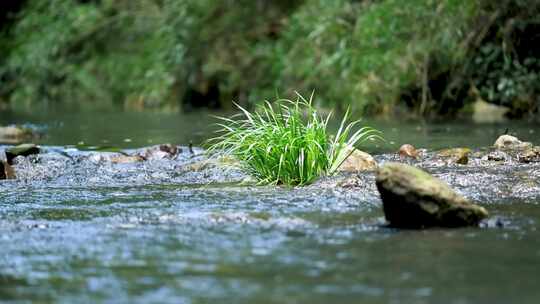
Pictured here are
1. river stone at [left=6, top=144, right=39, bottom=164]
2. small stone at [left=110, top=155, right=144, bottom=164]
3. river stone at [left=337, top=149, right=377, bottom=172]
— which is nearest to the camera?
river stone at [left=337, top=149, right=377, bottom=172]

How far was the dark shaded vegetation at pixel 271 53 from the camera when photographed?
14648 mm

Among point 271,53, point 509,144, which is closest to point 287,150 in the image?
point 509,144

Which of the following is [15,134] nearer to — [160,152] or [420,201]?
[160,152]

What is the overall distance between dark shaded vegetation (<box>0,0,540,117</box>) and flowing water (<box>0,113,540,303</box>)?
6.69 m

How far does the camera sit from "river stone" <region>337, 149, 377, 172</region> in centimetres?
838

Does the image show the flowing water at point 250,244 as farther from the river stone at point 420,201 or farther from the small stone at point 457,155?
the small stone at point 457,155

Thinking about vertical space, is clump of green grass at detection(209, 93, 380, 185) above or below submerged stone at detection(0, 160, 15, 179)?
above

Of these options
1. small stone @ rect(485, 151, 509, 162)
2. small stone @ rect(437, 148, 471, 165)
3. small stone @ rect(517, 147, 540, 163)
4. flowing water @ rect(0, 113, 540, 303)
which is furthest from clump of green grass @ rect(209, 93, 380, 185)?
small stone @ rect(517, 147, 540, 163)

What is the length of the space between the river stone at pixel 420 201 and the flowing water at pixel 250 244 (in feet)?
0.37

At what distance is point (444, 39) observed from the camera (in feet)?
47.1

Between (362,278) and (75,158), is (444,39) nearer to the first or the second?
(75,158)

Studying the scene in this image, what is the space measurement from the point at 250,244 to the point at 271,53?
15.3 metres

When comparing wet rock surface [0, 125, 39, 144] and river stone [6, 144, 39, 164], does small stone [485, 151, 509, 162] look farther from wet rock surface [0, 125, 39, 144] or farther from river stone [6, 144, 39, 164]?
wet rock surface [0, 125, 39, 144]

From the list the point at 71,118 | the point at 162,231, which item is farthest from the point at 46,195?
the point at 71,118
